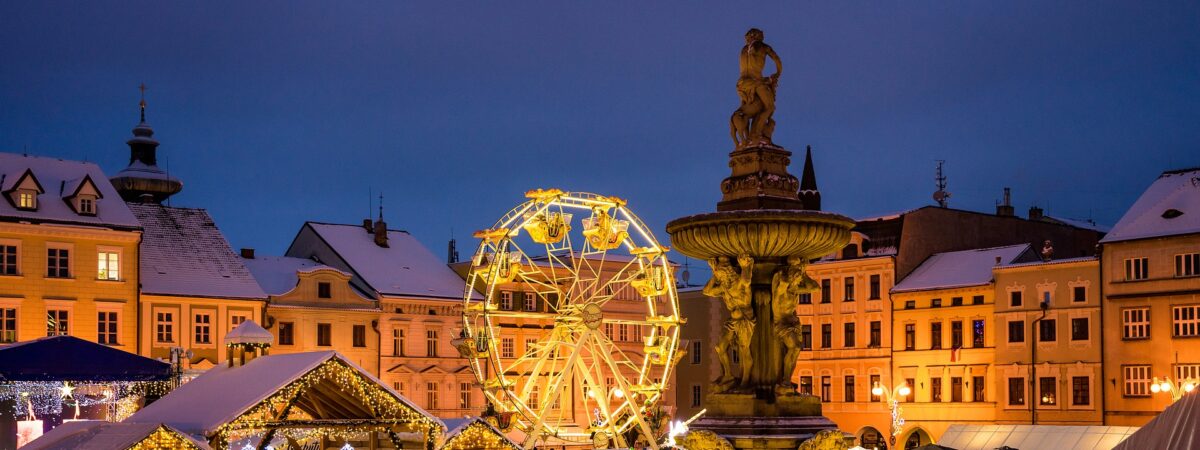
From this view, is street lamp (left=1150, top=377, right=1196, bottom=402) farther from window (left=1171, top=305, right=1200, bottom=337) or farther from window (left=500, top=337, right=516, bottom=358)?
window (left=500, top=337, right=516, bottom=358)

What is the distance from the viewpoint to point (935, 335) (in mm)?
56062

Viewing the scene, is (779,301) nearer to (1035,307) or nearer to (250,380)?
(250,380)

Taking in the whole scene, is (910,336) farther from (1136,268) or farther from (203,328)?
(203,328)

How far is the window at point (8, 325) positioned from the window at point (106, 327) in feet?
8.70

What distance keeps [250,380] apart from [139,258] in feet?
94.2

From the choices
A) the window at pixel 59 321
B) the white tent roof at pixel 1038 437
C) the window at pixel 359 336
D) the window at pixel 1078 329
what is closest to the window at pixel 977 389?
→ the window at pixel 1078 329

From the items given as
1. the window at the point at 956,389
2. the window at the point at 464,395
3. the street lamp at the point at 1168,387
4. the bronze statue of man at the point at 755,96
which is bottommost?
the window at the point at 464,395

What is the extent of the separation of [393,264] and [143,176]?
42.2 feet

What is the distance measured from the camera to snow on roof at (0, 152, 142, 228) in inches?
1941

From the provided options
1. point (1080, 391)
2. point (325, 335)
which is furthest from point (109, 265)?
point (1080, 391)

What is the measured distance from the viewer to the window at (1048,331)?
5209 centimetres

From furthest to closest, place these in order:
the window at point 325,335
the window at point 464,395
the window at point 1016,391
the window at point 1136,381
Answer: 1. the window at point 464,395
2. the window at point 325,335
3. the window at point 1016,391
4. the window at point 1136,381

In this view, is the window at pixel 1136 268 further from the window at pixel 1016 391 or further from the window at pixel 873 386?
the window at pixel 873 386

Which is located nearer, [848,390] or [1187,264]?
[1187,264]
